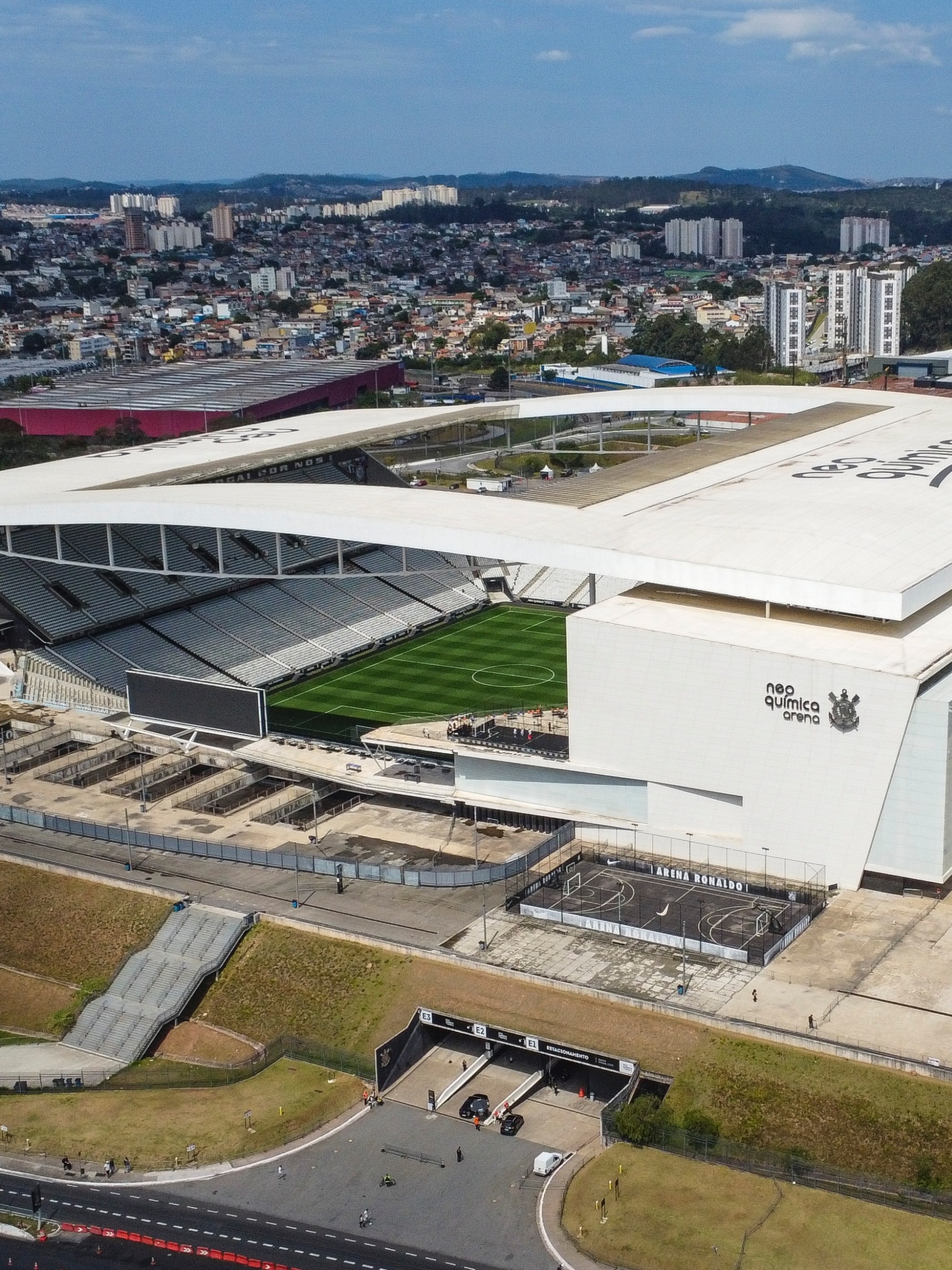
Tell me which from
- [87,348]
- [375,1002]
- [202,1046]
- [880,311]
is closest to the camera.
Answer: [375,1002]

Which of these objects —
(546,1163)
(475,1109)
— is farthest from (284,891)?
(546,1163)

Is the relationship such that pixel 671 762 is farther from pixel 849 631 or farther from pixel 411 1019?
pixel 411 1019

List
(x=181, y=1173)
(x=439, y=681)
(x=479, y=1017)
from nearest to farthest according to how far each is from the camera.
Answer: (x=181, y=1173) → (x=479, y=1017) → (x=439, y=681)

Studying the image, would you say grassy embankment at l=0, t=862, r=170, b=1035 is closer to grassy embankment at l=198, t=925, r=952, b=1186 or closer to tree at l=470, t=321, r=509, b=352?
grassy embankment at l=198, t=925, r=952, b=1186

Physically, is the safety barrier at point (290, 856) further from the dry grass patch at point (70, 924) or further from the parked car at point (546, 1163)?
the parked car at point (546, 1163)

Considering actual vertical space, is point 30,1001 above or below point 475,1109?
below

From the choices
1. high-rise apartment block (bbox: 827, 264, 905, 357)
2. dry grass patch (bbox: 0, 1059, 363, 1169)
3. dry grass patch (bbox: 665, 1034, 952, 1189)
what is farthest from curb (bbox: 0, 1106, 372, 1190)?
high-rise apartment block (bbox: 827, 264, 905, 357)

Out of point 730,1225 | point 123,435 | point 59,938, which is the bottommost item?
point 730,1225

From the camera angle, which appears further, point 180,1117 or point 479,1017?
point 479,1017

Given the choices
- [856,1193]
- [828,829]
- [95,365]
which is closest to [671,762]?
[828,829]

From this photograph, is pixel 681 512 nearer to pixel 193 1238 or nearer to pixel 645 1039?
pixel 645 1039
